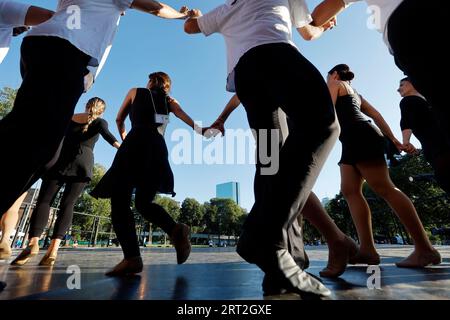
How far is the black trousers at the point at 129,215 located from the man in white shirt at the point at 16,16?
1.28 meters

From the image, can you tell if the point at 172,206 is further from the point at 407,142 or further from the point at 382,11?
the point at 382,11

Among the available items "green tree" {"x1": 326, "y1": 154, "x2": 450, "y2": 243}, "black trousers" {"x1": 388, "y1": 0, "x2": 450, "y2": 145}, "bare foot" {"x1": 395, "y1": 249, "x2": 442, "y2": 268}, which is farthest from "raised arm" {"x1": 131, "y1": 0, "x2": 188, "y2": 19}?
"green tree" {"x1": 326, "y1": 154, "x2": 450, "y2": 243}

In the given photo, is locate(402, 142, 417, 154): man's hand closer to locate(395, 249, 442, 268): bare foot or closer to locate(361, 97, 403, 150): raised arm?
locate(361, 97, 403, 150): raised arm

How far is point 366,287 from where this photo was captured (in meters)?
1.42

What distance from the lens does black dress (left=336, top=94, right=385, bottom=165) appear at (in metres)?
2.64

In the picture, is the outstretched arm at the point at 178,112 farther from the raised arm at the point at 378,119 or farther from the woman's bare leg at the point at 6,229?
the raised arm at the point at 378,119

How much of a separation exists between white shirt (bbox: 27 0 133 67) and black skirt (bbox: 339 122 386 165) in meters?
2.35

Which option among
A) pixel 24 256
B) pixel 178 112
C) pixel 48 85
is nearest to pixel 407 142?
pixel 178 112

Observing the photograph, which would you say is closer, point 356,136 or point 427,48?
point 427,48

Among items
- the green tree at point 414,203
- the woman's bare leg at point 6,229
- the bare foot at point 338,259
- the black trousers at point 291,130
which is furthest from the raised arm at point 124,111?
the green tree at point 414,203

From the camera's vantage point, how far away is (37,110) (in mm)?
1341

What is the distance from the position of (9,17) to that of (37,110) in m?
0.73

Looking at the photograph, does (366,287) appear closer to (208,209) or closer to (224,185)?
(208,209)

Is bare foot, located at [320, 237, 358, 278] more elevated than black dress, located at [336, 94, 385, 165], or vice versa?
black dress, located at [336, 94, 385, 165]
